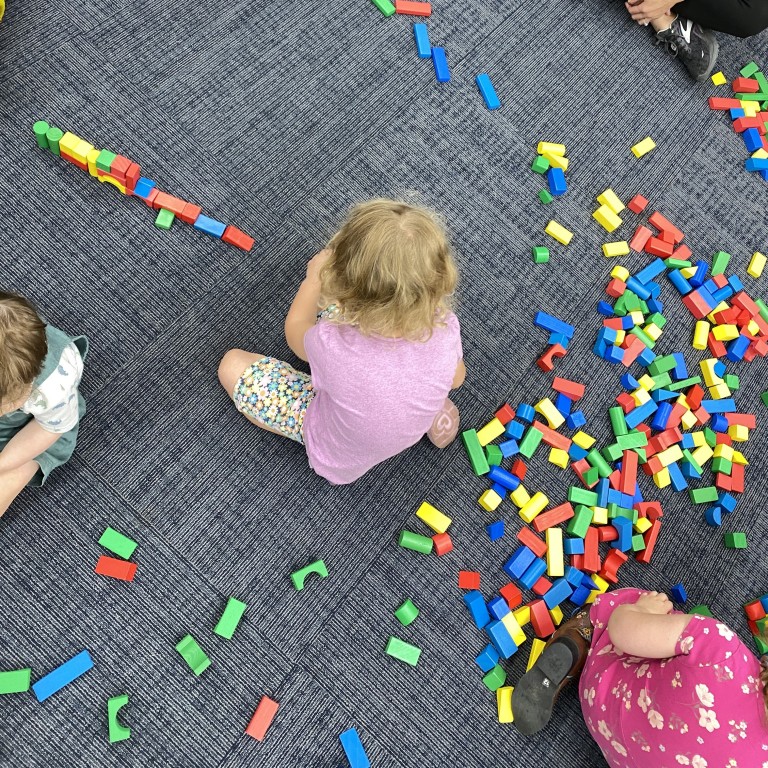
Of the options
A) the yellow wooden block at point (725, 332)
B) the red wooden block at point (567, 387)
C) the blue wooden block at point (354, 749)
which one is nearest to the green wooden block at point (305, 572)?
the blue wooden block at point (354, 749)

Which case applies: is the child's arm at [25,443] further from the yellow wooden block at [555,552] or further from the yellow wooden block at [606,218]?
the yellow wooden block at [606,218]

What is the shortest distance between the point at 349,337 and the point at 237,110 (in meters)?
0.92

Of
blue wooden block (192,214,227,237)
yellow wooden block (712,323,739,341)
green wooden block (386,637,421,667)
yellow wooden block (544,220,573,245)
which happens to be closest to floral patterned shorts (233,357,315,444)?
blue wooden block (192,214,227,237)

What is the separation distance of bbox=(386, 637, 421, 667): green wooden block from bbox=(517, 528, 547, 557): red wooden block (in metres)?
0.35

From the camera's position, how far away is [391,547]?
4.84 ft

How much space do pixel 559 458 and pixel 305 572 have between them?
0.68 meters

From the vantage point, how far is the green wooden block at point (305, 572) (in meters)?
1.39

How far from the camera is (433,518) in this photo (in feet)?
4.90

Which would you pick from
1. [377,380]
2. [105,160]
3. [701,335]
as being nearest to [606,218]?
[701,335]

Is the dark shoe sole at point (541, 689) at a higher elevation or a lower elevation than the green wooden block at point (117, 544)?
higher

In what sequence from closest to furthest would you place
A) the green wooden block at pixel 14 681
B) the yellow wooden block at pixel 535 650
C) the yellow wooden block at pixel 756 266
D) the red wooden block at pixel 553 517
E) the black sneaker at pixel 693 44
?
1. the green wooden block at pixel 14 681
2. the yellow wooden block at pixel 535 650
3. the red wooden block at pixel 553 517
4. the yellow wooden block at pixel 756 266
5. the black sneaker at pixel 693 44

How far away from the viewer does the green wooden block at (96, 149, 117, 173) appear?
4.93 feet

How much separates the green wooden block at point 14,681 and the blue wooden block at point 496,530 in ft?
3.25

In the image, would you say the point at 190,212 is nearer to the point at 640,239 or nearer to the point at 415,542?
the point at 415,542
